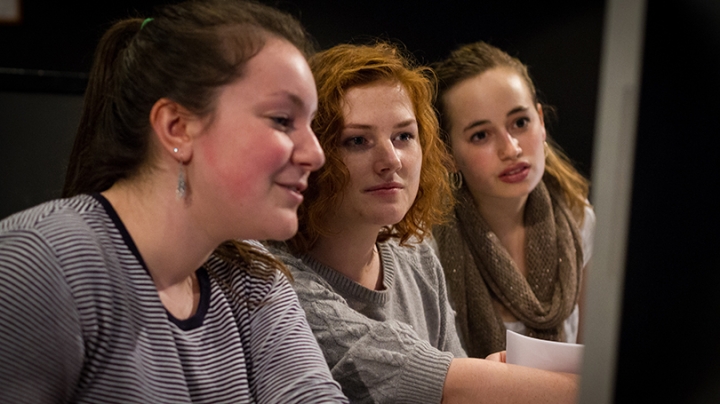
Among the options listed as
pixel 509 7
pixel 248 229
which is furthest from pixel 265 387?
pixel 509 7

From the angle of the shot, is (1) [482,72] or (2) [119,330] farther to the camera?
(1) [482,72]

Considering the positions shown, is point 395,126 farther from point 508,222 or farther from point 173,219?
point 508,222

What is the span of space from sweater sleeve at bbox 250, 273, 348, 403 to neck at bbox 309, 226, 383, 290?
31cm

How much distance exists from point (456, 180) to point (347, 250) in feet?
2.39

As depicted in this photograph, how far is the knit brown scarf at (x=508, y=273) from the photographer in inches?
78.1

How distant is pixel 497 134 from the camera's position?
2.03 metres

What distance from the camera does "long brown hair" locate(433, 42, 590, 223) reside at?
2096 millimetres

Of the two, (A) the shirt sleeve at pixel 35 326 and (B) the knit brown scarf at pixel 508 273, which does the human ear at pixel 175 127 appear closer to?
(A) the shirt sleeve at pixel 35 326

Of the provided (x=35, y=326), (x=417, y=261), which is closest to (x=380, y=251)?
(x=417, y=261)

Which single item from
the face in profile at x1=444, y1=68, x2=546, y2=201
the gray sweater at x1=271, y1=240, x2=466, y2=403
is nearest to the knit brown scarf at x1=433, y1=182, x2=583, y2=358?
the face in profile at x1=444, y1=68, x2=546, y2=201

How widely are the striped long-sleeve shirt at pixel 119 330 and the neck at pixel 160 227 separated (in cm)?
2

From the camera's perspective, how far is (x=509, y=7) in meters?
2.96

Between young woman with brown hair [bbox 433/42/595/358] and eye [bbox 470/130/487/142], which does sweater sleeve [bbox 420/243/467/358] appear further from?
eye [bbox 470/130/487/142]

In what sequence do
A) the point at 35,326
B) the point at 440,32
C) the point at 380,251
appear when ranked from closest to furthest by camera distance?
the point at 35,326
the point at 380,251
the point at 440,32
